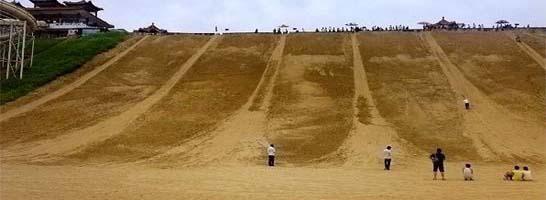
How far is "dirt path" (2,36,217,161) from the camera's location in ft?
91.0

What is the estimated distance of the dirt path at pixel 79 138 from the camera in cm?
2773

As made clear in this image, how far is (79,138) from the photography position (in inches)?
1200

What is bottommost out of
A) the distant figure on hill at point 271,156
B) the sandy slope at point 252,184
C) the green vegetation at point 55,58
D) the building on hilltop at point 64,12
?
the sandy slope at point 252,184

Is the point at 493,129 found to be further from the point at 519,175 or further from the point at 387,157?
the point at 519,175

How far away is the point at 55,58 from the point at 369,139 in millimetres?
29647

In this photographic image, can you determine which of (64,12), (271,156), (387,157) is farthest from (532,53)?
(64,12)

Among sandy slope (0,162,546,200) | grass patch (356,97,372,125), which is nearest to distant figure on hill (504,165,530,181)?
sandy slope (0,162,546,200)

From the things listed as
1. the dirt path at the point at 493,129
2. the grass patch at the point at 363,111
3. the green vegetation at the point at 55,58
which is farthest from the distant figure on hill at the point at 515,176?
the green vegetation at the point at 55,58

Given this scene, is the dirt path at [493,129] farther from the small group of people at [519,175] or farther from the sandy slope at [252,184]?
the small group of people at [519,175]

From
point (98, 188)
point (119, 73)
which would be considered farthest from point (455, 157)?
point (119, 73)

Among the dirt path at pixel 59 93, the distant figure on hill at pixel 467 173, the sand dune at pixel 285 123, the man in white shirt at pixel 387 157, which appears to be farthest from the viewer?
the dirt path at pixel 59 93

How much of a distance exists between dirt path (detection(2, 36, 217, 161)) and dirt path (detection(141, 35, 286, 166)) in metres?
4.31

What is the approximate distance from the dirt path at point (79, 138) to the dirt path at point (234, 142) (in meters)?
4.31

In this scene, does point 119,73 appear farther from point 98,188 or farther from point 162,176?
point 98,188
